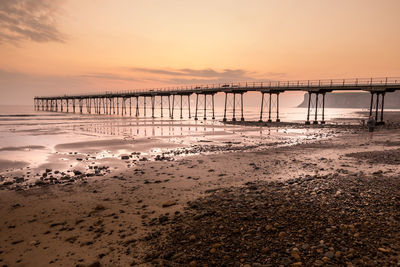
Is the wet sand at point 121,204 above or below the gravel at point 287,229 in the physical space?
below

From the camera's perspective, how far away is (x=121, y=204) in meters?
7.43

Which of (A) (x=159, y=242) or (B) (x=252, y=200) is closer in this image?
(A) (x=159, y=242)

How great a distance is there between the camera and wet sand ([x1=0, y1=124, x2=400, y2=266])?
5.00m

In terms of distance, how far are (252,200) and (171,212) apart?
2.39 metres

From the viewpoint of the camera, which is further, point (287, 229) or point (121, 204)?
point (121, 204)

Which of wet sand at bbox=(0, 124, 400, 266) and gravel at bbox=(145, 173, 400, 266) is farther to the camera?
wet sand at bbox=(0, 124, 400, 266)

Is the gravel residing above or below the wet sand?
above

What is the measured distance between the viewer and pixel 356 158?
12.9m

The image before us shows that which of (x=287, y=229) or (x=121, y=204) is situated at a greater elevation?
(x=287, y=229)

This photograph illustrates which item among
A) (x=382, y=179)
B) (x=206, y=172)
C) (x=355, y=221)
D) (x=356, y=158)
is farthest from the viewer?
(x=356, y=158)

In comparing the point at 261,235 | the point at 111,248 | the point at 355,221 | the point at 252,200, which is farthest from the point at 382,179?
the point at 111,248

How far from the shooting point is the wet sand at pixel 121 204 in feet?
16.4

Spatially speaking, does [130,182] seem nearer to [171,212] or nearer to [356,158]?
[171,212]

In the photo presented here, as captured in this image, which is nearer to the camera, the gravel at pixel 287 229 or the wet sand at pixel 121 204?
the gravel at pixel 287 229
